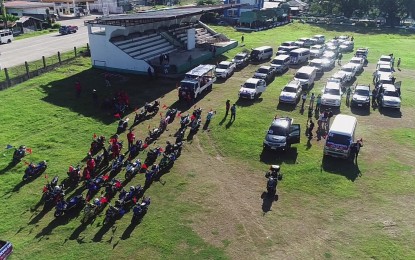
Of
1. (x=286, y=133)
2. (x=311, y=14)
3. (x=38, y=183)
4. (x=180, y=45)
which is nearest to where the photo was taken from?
(x=38, y=183)

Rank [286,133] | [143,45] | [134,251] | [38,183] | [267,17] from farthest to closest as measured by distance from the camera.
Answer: [267,17]
[143,45]
[286,133]
[38,183]
[134,251]

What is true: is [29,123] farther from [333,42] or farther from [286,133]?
→ [333,42]

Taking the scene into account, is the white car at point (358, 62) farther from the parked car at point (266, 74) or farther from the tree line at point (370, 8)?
the tree line at point (370, 8)

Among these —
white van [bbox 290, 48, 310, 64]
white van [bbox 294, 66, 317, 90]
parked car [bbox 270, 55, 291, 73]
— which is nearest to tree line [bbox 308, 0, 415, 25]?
white van [bbox 290, 48, 310, 64]

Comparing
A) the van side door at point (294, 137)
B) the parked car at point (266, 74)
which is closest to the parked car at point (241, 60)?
the parked car at point (266, 74)

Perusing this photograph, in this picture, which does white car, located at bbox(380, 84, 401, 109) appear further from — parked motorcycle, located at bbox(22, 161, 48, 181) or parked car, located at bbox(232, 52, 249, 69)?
parked motorcycle, located at bbox(22, 161, 48, 181)

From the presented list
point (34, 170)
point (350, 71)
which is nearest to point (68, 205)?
A: point (34, 170)

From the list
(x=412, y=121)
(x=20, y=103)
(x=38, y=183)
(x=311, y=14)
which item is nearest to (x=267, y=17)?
(x=311, y=14)
